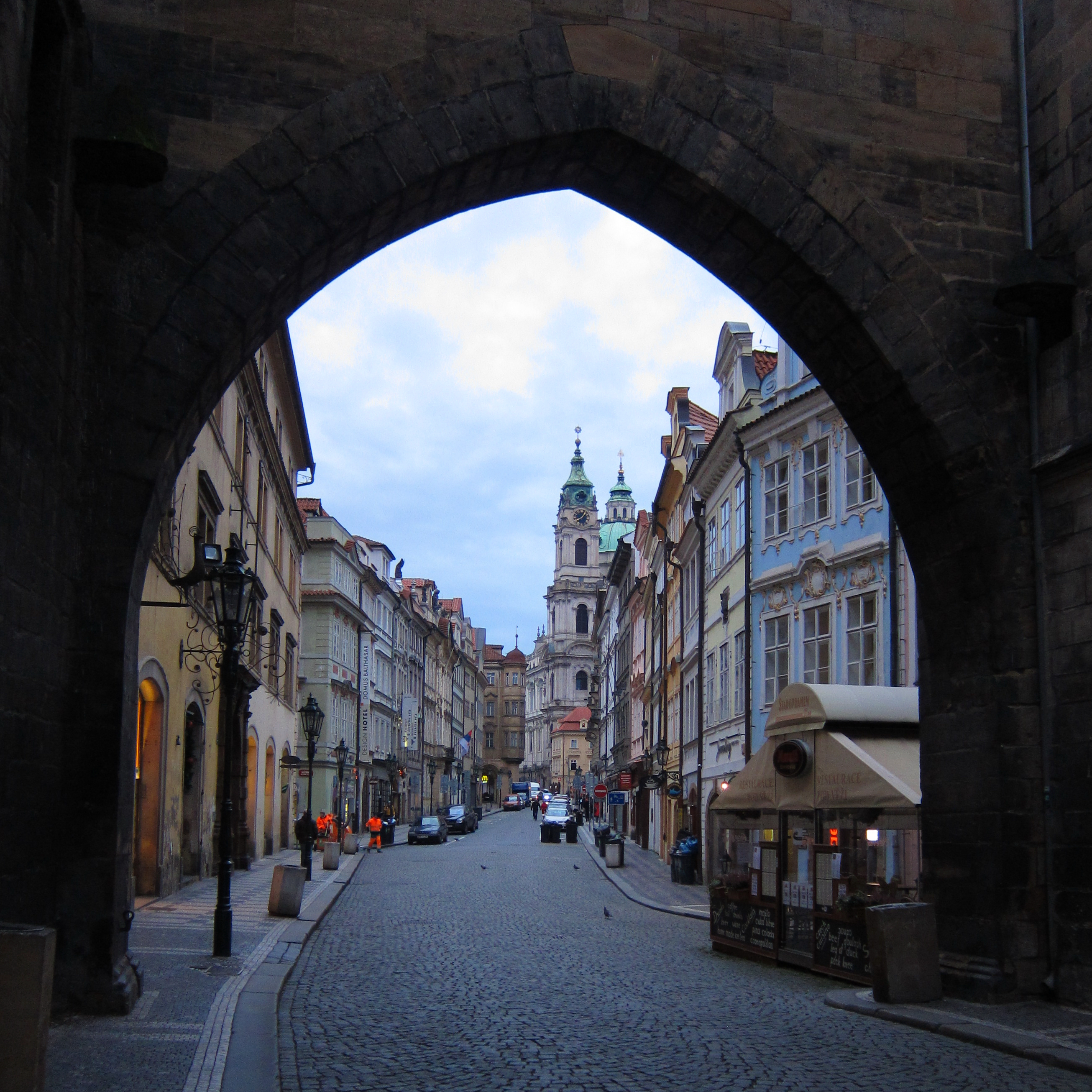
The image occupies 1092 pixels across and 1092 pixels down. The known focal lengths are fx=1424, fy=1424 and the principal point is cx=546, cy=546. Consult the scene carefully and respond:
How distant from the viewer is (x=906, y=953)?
10938 mm

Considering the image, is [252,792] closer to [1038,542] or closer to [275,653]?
[275,653]

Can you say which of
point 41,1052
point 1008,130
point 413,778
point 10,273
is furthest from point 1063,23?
point 413,778

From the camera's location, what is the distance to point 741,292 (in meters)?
12.8

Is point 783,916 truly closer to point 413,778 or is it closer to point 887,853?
point 887,853

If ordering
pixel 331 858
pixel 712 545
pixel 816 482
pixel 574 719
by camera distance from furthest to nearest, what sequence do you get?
1. pixel 574 719
2. pixel 712 545
3. pixel 331 858
4. pixel 816 482

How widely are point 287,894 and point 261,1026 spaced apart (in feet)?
31.2

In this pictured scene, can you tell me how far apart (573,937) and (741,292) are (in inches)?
351

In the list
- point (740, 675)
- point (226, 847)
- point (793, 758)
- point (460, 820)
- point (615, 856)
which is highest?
point (740, 675)

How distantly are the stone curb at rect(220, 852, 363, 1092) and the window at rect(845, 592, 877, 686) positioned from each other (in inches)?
→ 388

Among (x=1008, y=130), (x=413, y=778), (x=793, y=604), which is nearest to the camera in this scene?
(x=1008, y=130)

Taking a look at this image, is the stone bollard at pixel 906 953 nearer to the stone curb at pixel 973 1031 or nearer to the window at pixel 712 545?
the stone curb at pixel 973 1031

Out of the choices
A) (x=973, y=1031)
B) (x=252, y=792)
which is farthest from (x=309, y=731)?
(x=973, y=1031)

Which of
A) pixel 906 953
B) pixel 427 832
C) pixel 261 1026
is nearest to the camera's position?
pixel 261 1026

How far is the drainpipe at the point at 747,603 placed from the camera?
1085 inches
